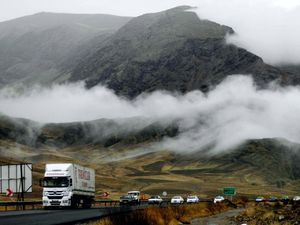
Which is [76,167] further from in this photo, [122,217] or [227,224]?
[122,217]

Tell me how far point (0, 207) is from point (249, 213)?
2882 centimetres

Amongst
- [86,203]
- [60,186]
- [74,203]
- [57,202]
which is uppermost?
Result: [60,186]

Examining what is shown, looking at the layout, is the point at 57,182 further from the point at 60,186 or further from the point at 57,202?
the point at 57,202

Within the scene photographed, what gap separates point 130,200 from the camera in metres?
88.2

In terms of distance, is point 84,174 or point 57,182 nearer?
point 57,182

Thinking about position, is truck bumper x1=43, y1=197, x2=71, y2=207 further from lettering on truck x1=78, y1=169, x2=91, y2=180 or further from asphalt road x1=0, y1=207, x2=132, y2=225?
asphalt road x1=0, y1=207, x2=132, y2=225

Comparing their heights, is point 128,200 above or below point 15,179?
below

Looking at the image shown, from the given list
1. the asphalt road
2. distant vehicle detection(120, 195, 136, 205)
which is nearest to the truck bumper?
the asphalt road

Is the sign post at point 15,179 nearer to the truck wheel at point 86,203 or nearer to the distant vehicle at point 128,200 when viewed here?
the truck wheel at point 86,203

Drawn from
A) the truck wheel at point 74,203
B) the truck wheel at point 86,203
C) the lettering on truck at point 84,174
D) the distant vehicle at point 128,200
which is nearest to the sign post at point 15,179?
the truck wheel at point 74,203

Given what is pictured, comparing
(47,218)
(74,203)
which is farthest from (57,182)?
(47,218)

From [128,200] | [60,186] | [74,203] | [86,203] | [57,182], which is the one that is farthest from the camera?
[128,200]

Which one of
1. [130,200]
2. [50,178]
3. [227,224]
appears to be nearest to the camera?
[227,224]

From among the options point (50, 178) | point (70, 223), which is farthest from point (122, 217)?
point (50, 178)
